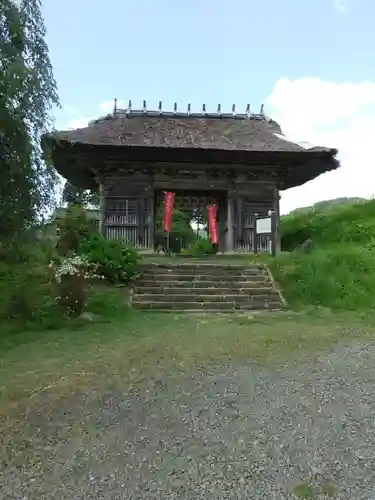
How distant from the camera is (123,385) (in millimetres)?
4102

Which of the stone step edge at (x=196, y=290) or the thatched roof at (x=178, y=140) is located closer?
the stone step edge at (x=196, y=290)

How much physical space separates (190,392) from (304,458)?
133cm

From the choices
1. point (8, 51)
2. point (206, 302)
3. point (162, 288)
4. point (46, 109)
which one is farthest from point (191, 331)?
point (8, 51)

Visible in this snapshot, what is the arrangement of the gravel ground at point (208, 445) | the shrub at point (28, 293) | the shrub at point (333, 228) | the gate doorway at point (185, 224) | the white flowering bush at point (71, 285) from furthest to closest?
the gate doorway at point (185, 224)
the shrub at point (333, 228)
the white flowering bush at point (71, 285)
the shrub at point (28, 293)
the gravel ground at point (208, 445)

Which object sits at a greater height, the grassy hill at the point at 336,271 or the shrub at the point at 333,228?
the shrub at the point at 333,228

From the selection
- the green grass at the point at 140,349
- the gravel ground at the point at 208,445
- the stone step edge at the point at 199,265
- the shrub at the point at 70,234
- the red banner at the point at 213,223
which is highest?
the red banner at the point at 213,223

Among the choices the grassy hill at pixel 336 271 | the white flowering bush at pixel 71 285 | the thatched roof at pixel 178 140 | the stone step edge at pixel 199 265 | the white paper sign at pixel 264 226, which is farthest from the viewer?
the thatched roof at pixel 178 140

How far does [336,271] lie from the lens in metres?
9.61

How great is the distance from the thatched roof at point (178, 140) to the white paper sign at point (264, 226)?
193 centimetres

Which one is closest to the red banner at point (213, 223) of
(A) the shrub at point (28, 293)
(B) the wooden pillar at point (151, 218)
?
(B) the wooden pillar at point (151, 218)

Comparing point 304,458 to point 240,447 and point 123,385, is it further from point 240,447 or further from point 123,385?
point 123,385

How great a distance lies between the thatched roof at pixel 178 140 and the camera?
1227cm

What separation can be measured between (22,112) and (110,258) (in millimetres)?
5276

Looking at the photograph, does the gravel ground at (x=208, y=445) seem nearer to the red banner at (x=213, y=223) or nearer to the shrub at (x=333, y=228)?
the shrub at (x=333, y=228)
